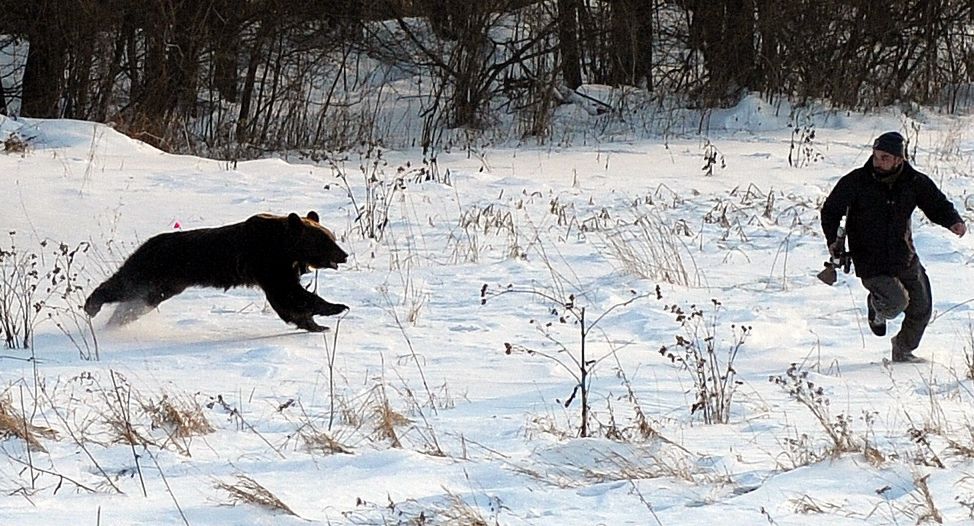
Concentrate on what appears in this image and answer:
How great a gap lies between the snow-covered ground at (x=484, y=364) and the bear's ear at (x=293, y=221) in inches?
29.4

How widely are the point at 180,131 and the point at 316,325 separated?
11.4 m

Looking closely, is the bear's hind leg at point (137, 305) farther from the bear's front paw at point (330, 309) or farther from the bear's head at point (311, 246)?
the bear's front paw at point (330, 309)

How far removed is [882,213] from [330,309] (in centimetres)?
364

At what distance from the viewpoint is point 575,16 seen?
23.5 metres

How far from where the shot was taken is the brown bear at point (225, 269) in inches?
362

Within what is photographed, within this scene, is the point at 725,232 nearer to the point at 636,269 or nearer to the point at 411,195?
the point at 636,269

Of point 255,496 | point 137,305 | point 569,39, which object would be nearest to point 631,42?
point 569,39

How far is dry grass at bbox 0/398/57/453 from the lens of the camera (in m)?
5.80

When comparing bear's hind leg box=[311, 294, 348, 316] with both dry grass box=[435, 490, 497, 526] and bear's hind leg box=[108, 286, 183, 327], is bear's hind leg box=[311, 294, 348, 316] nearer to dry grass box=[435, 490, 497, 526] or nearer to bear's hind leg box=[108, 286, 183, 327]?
bear's hind leg box=[108, 286, 183, 327]

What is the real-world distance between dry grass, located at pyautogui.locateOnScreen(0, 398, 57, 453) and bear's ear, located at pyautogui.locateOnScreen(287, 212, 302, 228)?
341 centimetres

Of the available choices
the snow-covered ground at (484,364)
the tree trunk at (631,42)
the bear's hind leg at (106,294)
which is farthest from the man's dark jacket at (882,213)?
the tree trunk at (631,42)

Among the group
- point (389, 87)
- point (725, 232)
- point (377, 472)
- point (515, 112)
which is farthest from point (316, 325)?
point (389, 87)

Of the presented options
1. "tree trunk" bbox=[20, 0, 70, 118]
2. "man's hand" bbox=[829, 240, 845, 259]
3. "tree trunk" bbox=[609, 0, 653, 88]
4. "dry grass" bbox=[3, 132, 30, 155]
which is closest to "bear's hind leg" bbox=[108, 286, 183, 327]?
"man's hand" bbox=[829, 240, 845, 259]

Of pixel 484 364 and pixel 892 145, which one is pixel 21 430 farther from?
pixel 892 145
